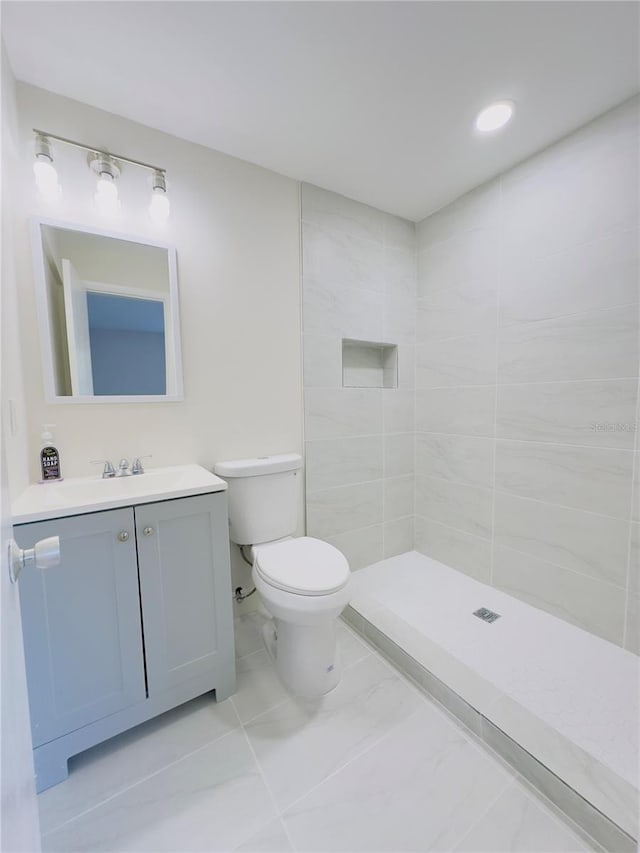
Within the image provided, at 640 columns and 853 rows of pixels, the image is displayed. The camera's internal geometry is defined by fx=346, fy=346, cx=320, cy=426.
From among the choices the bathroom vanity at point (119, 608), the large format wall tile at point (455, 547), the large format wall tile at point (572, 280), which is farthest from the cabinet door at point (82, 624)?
the large format wall tile at point (572, 280)

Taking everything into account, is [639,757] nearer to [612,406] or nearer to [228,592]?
[612,406]

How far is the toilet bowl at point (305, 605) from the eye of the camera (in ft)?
3.98

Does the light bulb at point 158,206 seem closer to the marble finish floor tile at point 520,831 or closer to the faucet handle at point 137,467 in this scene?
the faucet handle at point 137,467

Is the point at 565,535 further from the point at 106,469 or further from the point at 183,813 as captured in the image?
the point at 106,469

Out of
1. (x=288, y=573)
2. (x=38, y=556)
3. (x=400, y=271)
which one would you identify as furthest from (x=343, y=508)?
(x=38, y=556)

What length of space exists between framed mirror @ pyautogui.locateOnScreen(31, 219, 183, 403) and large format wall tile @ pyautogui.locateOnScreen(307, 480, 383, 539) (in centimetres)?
97

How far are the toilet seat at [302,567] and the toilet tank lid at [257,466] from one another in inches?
13.0

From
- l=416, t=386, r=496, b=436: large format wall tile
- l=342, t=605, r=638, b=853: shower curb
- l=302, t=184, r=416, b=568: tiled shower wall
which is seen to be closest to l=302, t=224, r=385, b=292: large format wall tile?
l=302, t=184, r=416, b=568: tiled shower wall

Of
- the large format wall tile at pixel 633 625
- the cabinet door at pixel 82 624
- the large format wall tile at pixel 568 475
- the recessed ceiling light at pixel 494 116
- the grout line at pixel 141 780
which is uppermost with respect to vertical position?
the recessed ceiling light at pixel 494 116

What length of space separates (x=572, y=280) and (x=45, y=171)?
7.00 ft

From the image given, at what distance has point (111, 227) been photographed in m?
1.39

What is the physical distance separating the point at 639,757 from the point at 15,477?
2069 mm

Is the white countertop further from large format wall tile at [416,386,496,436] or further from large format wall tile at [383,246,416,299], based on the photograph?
large format wall tile at [383,246,416,299]

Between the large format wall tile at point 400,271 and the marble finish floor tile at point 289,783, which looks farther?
the large format wall tile at point 400,271
